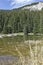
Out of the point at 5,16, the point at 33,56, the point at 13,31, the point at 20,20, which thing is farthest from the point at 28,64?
the point at 5,16

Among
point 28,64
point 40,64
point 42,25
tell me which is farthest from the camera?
point 42,25

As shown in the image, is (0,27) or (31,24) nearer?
(31,24)

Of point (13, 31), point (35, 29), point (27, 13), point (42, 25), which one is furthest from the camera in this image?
point (27, 13)

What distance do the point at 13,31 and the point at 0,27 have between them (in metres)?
7.59

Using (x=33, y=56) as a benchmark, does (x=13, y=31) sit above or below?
below

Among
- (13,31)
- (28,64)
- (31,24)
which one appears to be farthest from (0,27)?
(28,64)

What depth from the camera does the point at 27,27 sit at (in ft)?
265

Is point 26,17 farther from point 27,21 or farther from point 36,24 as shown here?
point 36,24

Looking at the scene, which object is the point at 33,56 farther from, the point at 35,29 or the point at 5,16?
the point at 5,16

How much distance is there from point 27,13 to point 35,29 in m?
20.3

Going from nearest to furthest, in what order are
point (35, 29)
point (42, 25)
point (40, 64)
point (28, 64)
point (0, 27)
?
1. point (40, 64)
2. point (28, 64)
3. point (42, 25)
4. point (35, 29)
5. point (0, 27)

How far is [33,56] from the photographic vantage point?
10.4ft

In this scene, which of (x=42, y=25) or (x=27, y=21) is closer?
(x=42, y=25)

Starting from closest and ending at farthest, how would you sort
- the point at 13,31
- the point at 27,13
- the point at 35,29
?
the point at 35,29
the point at 13,31
the point at 27,13
